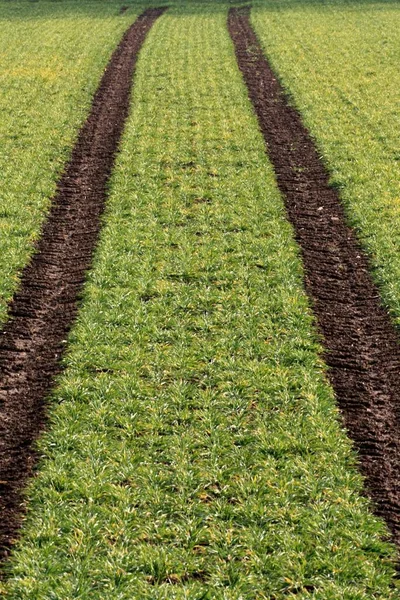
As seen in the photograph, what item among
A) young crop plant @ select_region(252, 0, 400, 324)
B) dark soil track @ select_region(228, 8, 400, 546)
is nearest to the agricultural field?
young crop plant @ select_region(252, 0, 400, 324)

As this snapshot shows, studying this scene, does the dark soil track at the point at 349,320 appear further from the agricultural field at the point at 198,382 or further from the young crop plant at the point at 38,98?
the young crop plant at the point at 38,98

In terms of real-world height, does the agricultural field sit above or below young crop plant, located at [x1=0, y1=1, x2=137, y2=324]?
below

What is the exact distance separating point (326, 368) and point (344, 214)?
21.6 ft

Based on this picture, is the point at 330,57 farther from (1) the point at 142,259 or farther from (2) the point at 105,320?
(2) the point at 105,320

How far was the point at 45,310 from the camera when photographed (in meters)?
12.1

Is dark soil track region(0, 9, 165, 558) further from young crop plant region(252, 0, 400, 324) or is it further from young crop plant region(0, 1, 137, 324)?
young crop plant region(252, 0, 400, 324)

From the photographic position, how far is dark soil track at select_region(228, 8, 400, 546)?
8695mm

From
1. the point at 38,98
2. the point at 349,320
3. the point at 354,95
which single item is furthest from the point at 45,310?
the point at 354,95

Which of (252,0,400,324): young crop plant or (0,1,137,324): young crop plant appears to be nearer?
(252,0,400,324): young crop plant

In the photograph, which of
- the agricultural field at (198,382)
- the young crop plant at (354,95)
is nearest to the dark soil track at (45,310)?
the agricultural field at (198,382)

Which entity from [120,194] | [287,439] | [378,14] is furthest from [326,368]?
[378,14]

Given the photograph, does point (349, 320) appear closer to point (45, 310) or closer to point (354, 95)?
point (45, 310)

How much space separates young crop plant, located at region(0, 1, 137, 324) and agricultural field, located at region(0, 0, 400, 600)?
0.13 metres

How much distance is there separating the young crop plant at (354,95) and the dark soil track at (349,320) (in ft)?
1.31
